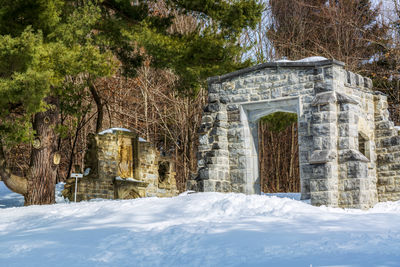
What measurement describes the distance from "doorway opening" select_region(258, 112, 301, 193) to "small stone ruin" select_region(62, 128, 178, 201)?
5.41 metres

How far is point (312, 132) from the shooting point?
32.3 feet

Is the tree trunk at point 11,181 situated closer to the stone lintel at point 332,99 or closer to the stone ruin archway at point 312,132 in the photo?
the stone ruin archway at point 312,132

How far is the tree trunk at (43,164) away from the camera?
40.3 feet

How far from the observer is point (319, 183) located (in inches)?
372

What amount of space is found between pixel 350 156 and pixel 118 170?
10.6 meters

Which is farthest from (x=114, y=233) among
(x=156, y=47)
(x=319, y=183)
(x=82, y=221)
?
(x=156, y=47)

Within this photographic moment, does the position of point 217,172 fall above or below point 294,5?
below

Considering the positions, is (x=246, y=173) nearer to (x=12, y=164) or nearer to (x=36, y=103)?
(x=36, y=103)

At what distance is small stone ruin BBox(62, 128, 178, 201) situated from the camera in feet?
57.8

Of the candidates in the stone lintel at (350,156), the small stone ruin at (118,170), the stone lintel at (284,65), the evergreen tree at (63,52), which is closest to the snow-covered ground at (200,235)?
the stone lintel at (350,156)

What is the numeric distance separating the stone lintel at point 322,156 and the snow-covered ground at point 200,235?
1.47m

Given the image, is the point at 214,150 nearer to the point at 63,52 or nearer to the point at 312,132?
the point at 312,132

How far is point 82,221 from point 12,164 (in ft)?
63.5

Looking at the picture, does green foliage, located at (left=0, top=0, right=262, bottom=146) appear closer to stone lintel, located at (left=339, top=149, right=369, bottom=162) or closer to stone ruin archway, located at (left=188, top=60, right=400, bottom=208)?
stone ruin archway, located at (left=188, top=60, right=400, bottom=208)
